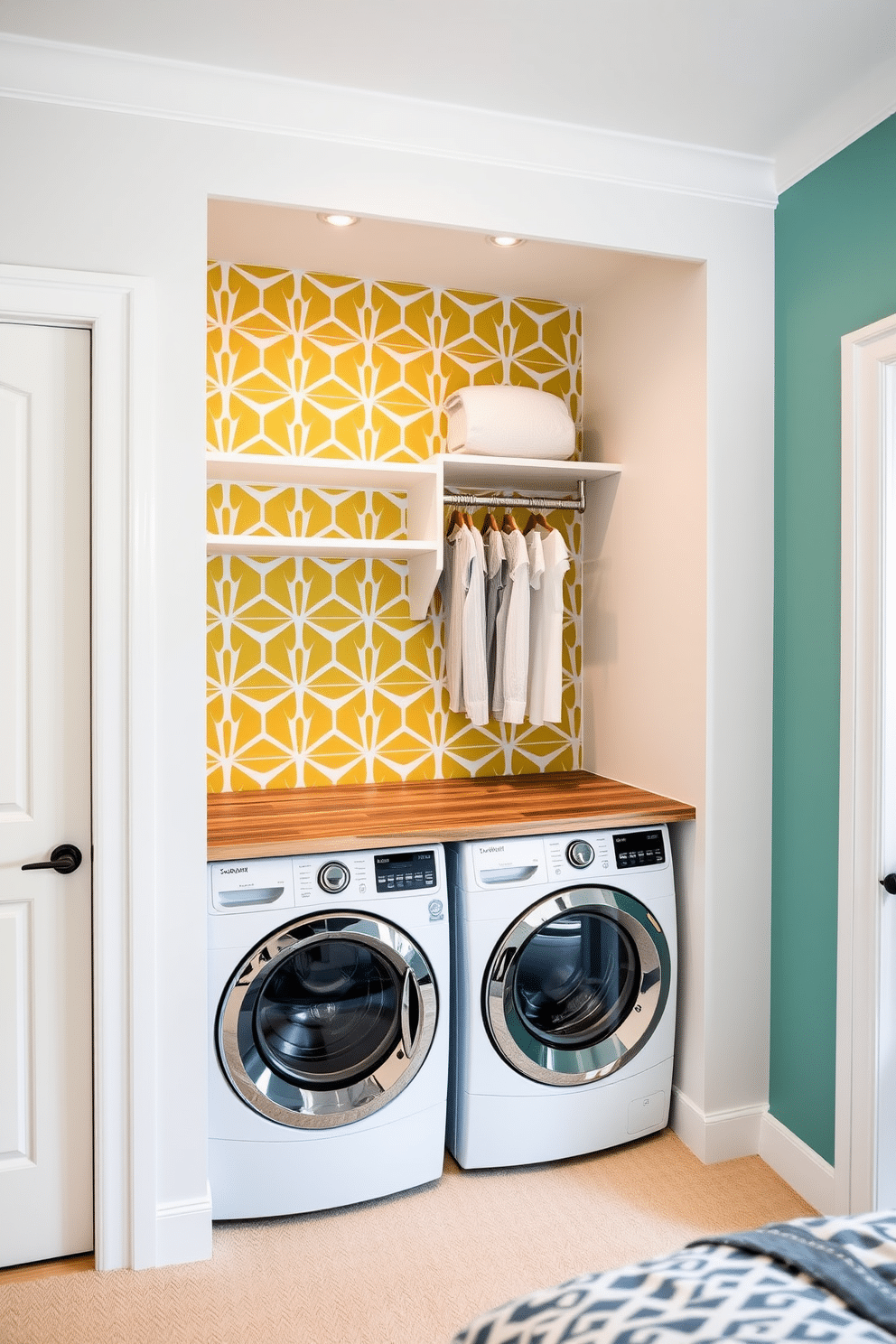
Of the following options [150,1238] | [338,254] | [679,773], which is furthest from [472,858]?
[338,254]

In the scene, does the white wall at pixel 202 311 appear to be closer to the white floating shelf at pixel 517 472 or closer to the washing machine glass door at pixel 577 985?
the washing machine glass door at pixel 577 985

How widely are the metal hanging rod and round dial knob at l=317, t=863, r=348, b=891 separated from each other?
1.20 metres

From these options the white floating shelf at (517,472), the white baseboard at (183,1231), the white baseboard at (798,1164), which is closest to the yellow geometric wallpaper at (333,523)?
the white floating shelf at (517,472)

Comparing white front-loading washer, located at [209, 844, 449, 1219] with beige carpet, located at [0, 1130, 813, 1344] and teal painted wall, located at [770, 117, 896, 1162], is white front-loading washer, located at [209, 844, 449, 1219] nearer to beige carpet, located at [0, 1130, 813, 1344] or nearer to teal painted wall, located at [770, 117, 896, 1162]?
beige carpet, located at [0, 1130, 813, 1344]

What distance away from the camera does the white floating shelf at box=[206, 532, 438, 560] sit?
2562 millimetres

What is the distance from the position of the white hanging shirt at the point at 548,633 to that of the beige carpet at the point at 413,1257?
1266 mm

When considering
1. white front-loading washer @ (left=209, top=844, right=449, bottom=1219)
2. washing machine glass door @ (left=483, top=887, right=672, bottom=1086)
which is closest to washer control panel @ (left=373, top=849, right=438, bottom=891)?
white front-loading washer @ (left=209, top=844, right=449, bottom=1219)

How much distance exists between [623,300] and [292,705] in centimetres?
165

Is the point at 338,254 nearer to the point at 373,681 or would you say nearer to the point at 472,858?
the point at 373,681

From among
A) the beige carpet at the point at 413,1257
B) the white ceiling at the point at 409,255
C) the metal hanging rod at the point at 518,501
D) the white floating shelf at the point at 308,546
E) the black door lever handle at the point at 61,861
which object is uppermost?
the white ceiling at the point at 409,255

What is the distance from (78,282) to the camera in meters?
2.01

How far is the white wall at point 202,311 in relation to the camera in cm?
203

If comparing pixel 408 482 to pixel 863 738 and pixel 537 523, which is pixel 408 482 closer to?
pixel 537 523

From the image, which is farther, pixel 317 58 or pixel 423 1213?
pixel 423 1213
